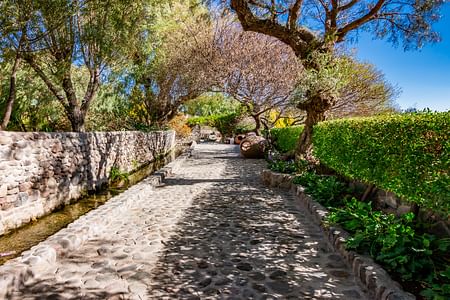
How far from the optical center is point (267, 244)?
4316 millimetres

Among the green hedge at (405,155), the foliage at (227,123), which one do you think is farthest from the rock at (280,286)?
the foliage at (227,123)

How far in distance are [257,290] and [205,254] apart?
1039 millimetres

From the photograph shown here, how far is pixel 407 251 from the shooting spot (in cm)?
326

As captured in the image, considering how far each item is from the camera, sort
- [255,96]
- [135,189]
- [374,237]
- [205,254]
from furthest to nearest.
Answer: [255,96] < [135,189] < [205,254] < [374,237]

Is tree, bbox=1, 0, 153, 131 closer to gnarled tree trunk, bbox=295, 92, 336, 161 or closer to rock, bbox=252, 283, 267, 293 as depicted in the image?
gnarled tree trunk, bbox=295, 92, 336, 161

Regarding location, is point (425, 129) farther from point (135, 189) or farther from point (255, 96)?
point (255, 96)

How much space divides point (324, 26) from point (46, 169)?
905 cm

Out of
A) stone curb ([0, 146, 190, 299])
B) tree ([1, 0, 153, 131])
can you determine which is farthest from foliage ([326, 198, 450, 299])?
tree ([1, 0, 153, 131])

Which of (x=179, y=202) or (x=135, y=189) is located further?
(x=135, y=189)

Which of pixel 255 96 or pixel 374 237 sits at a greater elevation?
pixel 255 96

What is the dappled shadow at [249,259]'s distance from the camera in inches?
122

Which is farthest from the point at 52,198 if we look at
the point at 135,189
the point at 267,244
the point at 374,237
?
the point at 374,237

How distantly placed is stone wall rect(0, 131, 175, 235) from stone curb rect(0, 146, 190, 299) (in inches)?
54.0

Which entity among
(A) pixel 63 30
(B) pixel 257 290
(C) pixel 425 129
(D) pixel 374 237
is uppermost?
(A) pixel 63 30
